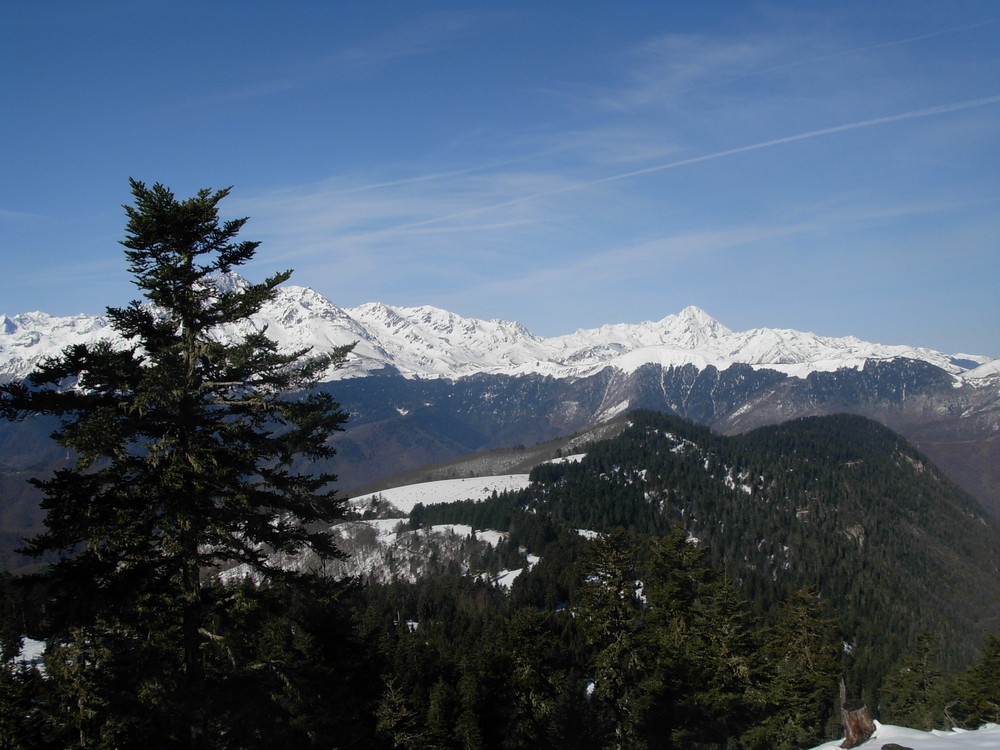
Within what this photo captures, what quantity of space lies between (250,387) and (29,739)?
966cm

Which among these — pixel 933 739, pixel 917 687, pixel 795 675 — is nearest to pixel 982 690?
pixel 917 687

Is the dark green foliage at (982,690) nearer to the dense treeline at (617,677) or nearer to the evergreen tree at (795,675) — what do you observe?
the dense treeline at (617,677)

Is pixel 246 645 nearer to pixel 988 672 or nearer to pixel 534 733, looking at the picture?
pixel 534 733

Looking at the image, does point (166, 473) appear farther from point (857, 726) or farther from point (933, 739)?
point (857, 726)

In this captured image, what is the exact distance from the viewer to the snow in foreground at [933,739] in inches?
1194

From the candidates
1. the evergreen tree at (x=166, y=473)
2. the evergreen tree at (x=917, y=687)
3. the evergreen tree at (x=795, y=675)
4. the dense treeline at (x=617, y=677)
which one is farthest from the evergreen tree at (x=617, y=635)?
the evergreen tree at (x=917, y=687)

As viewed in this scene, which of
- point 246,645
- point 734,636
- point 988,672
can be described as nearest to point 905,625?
point 988,672

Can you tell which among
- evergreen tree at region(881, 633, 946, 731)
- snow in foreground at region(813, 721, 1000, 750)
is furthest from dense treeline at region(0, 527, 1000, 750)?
snow in foreground at region(813, 721, 1000, 750)

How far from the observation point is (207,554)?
17.7 meters

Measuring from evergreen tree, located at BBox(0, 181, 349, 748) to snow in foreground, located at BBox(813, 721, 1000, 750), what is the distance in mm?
31025

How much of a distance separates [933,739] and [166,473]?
124 feet

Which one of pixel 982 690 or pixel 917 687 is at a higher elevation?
pixel 982 690

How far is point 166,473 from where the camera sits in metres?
16.2

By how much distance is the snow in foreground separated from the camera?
30328mm
